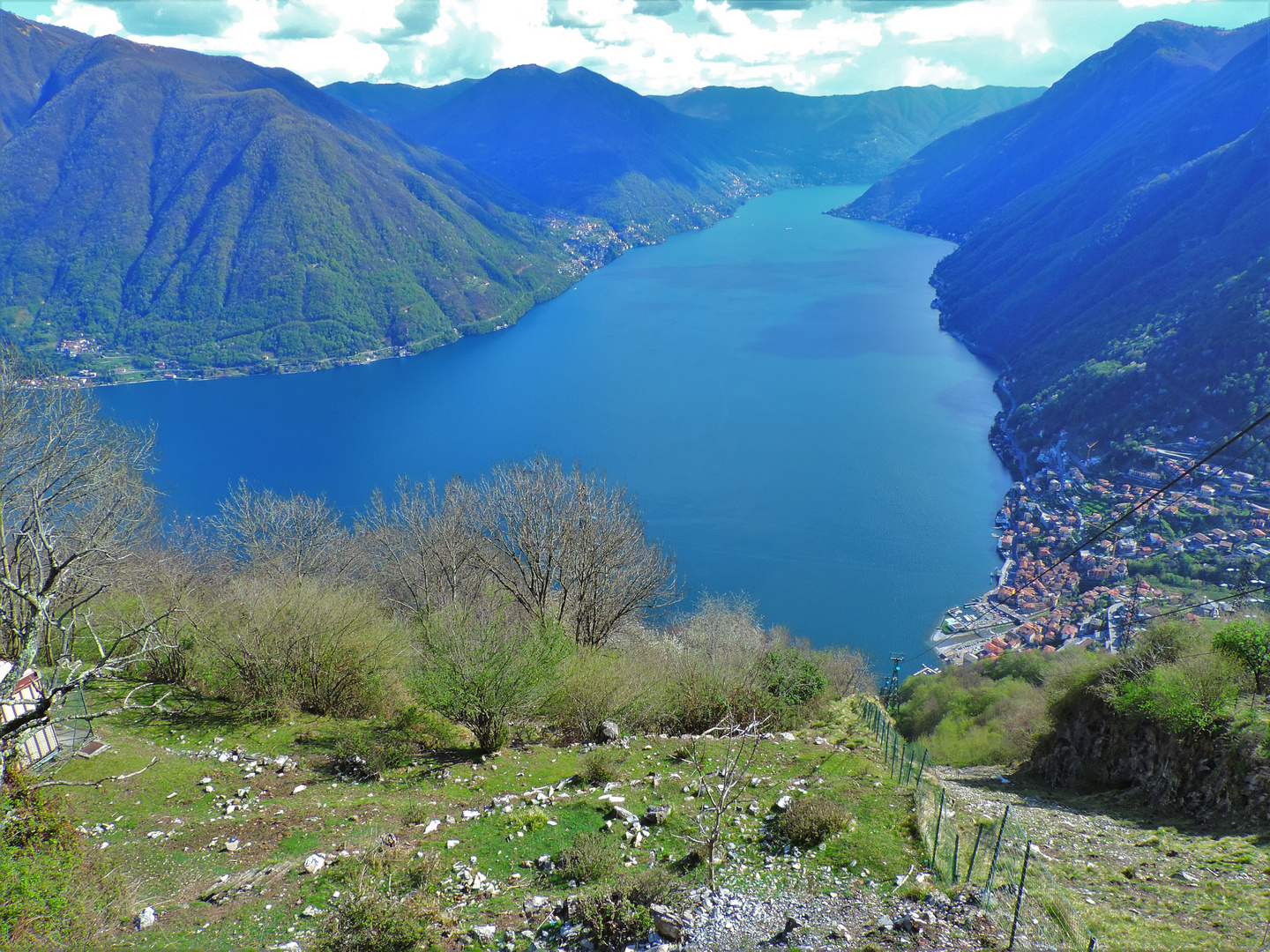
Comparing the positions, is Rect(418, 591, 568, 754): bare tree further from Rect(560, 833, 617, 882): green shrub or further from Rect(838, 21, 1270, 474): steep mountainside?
Rect(838, 21, 1270, 474): steep mountainside

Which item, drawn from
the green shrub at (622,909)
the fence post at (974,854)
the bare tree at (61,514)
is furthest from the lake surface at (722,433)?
the green shrub at (622,909)

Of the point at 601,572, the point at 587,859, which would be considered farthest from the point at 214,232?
the point at 587,859

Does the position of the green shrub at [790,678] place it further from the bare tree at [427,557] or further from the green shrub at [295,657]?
the bare tree at [427,557]

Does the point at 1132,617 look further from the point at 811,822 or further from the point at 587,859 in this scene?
the point at 587,859

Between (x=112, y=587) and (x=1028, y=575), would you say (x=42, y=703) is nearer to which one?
(x=112, y=587)

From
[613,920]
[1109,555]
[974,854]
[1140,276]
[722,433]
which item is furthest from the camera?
[1140,276]

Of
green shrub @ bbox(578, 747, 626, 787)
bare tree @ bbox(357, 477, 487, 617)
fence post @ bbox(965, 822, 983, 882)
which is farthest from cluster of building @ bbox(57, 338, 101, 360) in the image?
fence post @ bbox(965, 822, 983, 882)

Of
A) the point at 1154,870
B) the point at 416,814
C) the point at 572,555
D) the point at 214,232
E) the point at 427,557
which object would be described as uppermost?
the point at 214,232
